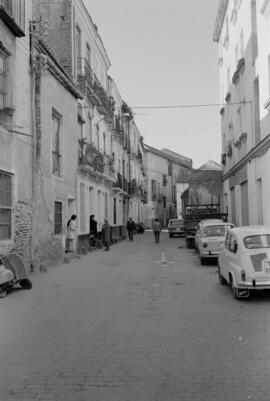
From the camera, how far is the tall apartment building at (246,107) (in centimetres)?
1812

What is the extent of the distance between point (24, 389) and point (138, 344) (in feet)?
6.51

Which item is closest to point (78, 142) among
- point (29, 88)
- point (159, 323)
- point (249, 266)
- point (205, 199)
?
point (29, 88)

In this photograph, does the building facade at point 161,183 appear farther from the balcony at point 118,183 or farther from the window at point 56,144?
the window at point 56,144

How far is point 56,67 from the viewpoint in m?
17.3

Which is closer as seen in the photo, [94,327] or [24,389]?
[24,389]

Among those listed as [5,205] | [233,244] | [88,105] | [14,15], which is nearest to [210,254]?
[233,244]

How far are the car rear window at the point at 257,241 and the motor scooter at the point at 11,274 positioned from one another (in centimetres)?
510

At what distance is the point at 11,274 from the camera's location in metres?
10.3

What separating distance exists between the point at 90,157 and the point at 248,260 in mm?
15422

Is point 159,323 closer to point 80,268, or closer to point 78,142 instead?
point 80,268

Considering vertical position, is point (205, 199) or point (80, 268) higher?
point (205, 199)

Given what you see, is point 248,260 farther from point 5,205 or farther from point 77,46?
point 77,46

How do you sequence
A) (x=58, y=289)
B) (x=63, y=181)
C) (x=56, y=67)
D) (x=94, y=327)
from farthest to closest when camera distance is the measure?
(x=63, y=181) → (x=56, y=67) → (x=58, y=289) → (x=94, y=327)

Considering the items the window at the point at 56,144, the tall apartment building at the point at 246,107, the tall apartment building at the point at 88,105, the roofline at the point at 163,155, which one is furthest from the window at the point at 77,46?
the roofline at the point at 163,155
